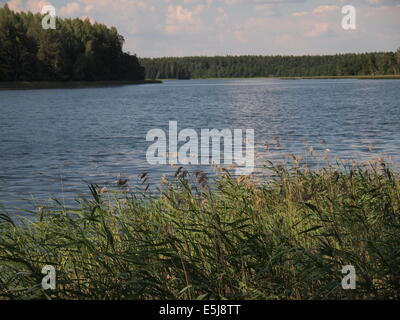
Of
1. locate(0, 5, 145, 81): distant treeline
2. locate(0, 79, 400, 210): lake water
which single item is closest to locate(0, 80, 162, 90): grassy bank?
locate(0, 5, 145, 81): distant treeline

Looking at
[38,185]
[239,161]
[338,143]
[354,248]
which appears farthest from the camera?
[338,143]

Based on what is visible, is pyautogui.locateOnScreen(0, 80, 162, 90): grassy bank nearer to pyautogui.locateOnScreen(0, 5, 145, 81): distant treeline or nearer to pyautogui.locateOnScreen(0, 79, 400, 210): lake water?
pyautogui.locateOnScreen(0, 5, 145, 81): distant treeline

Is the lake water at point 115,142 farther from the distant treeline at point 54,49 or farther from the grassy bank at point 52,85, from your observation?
the grassy bank at point 52,85

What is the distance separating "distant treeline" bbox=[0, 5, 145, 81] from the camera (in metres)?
94.3

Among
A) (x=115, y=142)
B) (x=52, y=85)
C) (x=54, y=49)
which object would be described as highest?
(x=54, y=49)

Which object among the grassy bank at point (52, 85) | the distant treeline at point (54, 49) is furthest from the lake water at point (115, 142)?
the grassy bank at point (52, 85)

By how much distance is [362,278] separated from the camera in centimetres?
542

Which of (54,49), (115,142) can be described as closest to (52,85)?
(54,49)

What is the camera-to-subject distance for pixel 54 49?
101 meters

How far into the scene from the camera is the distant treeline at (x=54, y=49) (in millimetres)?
94312

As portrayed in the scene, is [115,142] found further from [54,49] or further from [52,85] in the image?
[52,85]
